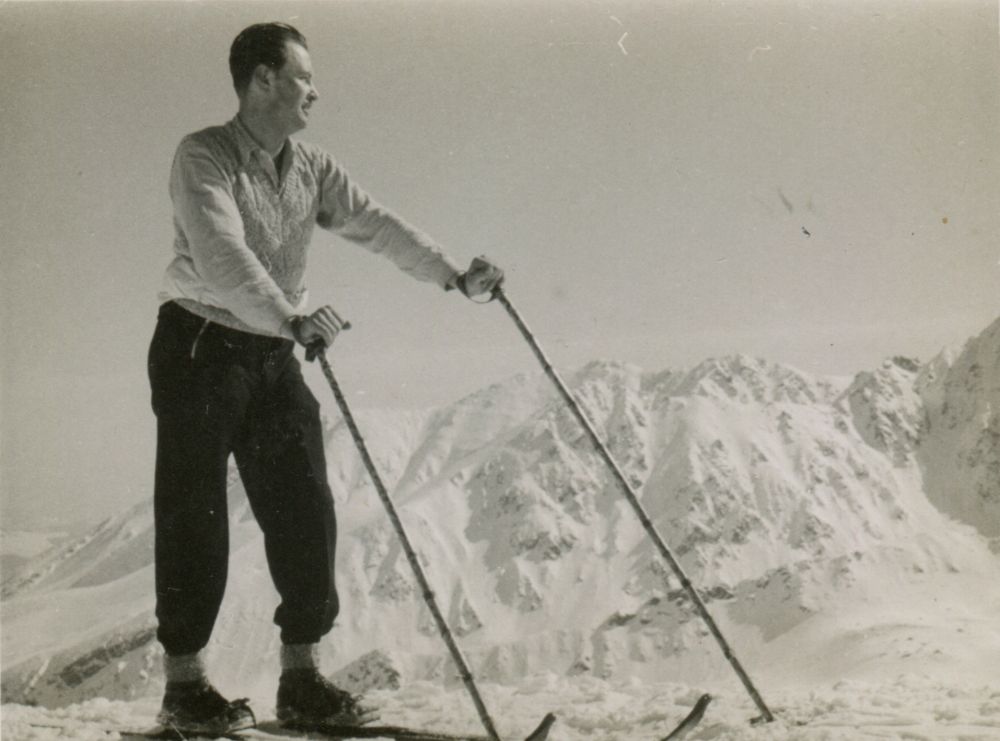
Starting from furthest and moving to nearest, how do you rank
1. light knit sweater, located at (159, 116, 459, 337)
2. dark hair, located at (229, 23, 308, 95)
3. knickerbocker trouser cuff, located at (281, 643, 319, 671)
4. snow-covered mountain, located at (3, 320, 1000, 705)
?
snow-covered mountain, located at (3, 320, 1000, 705)
knickerbocker trouser cuff, located at (281, 643, 319, 671)
dark hair, located at (229, 23, 308, 95)
light knit sweater, located at (159, 116, 459, 337)

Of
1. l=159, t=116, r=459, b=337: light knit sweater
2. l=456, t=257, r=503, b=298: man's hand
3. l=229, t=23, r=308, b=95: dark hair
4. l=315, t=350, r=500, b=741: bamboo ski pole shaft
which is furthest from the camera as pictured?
l=456, t=257, r=503, b=298: man's hand

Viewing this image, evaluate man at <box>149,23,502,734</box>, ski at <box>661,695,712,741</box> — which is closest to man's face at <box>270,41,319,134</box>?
man at <box>149,23,502,734</box>

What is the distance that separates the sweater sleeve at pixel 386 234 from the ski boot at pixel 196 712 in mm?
1936

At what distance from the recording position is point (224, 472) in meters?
3.56

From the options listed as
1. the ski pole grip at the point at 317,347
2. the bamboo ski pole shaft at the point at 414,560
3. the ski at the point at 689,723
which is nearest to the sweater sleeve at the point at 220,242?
the ski pole grip at the point at 317,347

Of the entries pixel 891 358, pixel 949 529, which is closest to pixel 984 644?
pixel 949 529

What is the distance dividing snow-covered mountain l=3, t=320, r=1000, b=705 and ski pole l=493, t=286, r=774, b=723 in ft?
304

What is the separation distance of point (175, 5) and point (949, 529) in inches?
6253

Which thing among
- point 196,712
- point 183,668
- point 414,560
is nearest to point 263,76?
point 414,560

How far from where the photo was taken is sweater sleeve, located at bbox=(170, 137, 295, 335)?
311 cm

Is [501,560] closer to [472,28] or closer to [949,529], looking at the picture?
[949,529]

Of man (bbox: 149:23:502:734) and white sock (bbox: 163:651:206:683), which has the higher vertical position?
man (bbox: 149:23:502:734)

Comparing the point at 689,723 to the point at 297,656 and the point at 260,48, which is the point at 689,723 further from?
the point at 260,48

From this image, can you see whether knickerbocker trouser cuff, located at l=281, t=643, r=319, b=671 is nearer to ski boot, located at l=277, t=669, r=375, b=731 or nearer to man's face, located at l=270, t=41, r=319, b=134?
ski boot, located at l=277, t=669, r=375, b=731
